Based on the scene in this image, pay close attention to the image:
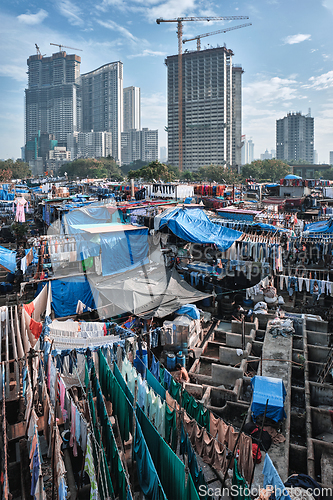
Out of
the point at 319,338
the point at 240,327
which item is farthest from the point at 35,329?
the point at 319,338

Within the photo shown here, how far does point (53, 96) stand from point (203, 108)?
305ft

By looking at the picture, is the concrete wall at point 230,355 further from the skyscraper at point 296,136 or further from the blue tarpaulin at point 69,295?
the skyscraper at point 296,136

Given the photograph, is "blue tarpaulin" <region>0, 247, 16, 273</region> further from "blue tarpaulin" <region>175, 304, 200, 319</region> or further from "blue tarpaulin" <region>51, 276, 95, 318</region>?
"blue tarpaulin" <region>175, 304, 200, 319</region>

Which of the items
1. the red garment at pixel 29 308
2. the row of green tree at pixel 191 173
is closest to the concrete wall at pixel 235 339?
the red garment at pixel 29 308

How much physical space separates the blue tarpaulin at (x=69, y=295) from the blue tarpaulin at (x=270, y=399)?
25.9 feet

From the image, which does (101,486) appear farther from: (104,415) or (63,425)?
(63,425)

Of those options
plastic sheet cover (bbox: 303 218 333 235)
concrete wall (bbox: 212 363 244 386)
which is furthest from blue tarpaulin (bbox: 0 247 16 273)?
plastic sheet cover (bbox: 303 218 333 235)

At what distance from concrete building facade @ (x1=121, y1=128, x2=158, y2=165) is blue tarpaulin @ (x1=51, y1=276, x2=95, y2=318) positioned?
165938 millimetres

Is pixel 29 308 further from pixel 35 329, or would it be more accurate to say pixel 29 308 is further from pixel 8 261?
pixel 8 261

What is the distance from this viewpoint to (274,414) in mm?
9016

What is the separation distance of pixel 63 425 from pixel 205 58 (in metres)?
133

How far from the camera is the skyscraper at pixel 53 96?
175 metres

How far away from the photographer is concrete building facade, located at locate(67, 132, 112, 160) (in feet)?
507

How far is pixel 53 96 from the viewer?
17712 cm
